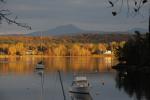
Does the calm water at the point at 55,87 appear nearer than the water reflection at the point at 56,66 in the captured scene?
Yes

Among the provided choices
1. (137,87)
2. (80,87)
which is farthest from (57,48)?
(80,87)

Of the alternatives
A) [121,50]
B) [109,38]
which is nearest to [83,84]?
[121,50]

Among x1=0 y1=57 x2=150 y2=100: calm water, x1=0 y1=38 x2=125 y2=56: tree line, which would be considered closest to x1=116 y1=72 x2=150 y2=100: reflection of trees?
x1=0 y1=57 x2=150 y2=100: calm water

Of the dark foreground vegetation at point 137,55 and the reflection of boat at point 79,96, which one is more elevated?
the dark foreground vegetation at point 137,55

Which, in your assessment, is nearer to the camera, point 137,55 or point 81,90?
point 81,90

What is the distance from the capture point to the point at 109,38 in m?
174

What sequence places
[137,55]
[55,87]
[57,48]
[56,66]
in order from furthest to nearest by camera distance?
[57,48] < [56,66] < [137,55] < [55,87]

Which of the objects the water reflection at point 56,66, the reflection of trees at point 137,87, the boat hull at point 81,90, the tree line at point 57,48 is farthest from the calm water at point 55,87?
the tree line at point 57,48

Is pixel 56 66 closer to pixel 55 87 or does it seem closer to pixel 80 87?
pixel 55 87

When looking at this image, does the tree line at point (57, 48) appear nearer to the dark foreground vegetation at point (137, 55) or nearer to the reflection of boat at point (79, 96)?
the dark foreground vegetation at point (137, 55)

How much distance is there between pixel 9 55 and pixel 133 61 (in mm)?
111877

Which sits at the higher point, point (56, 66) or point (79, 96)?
point (79, 96)

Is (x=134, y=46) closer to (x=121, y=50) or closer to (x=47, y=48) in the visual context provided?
(x=121, y=50)

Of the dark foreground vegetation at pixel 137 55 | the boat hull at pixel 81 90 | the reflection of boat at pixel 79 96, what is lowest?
the reflection of boat at pixel 79 96
